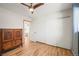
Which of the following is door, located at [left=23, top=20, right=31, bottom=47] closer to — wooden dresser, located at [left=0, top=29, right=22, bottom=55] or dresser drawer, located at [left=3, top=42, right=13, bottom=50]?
wooden dresser, located at [left=0, top=29, right=22, bottom=55]

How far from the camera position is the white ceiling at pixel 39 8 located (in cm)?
156

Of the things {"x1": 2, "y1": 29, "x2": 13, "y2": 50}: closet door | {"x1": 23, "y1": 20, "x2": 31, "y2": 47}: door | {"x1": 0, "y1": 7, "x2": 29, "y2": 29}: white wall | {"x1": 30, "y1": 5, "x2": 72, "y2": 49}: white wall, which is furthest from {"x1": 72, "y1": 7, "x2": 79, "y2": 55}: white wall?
{"x1": 2, "y1": 29, "x2": 13, "y2": 50}: closet door

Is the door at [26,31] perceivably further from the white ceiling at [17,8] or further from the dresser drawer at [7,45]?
the dresser drawer at [7,45]

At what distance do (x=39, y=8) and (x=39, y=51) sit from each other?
0.70m

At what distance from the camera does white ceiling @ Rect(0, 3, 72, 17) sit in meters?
1.56

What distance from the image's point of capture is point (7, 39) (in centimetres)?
167

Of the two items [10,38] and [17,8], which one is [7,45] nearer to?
[10,38]

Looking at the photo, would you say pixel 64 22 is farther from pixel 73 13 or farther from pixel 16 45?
pixel 16 45

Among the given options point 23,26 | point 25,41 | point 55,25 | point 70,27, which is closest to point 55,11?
point 55,25

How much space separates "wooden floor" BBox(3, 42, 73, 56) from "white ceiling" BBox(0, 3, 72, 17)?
541mm

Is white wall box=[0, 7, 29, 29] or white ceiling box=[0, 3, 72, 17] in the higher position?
white ceiling box=[0, 3, 72, 17]

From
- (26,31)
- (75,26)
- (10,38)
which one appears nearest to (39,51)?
(26,31)

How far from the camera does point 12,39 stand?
1.68 metres

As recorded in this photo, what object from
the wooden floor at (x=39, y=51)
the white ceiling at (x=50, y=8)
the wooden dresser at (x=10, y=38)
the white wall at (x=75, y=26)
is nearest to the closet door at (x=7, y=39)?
the wooden dresser at (x=10, y=38)
